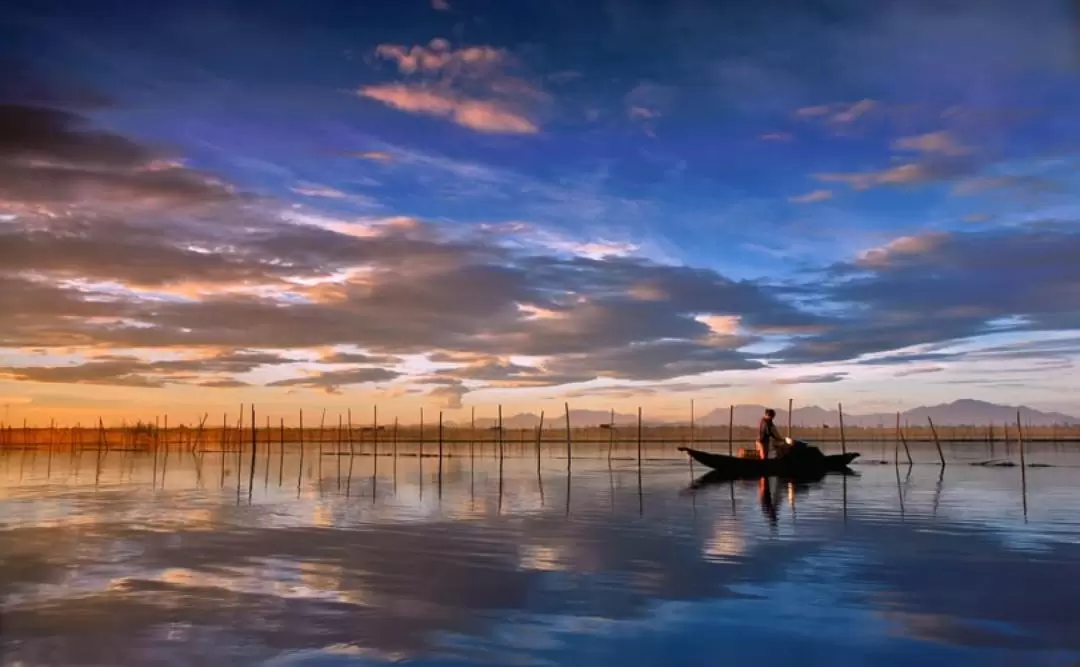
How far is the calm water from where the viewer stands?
21.5 ft

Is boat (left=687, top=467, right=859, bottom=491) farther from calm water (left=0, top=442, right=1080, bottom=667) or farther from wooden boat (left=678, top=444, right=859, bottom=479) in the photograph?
calm water (left=0, top=442, right=1080, bottom=667)

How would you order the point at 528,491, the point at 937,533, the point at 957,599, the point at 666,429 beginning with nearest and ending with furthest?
the point at 957,599
the point at 937,533
the point at 528,491
the point at 666,429

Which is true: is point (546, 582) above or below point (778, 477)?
below

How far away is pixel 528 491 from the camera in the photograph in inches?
843

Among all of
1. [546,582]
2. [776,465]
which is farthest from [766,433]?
[546,582]

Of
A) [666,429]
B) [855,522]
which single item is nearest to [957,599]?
[855,522]

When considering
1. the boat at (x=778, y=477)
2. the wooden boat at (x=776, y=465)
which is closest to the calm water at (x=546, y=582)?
the boat at (x=778, y=477)

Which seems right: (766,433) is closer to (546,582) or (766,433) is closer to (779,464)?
(779,464)

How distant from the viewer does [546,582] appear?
29.2 ft

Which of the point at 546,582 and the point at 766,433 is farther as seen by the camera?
the point at 766,433

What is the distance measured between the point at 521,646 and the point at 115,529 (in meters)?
9.71

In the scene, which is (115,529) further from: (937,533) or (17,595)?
(937,533)

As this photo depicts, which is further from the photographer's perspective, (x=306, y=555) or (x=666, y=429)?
(x=666, y=429)

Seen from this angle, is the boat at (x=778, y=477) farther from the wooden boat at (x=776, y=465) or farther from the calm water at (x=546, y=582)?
the calm water at (x=546, y=582)
